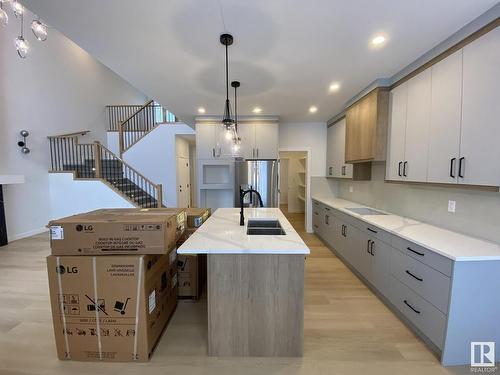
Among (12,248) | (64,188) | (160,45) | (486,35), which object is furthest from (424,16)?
(64,188)

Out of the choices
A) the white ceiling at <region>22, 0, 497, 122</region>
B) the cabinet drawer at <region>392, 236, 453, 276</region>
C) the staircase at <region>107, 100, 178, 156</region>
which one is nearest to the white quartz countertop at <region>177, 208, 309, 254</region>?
the cabinet drawer at <region>392, 236, 453, 276</region>

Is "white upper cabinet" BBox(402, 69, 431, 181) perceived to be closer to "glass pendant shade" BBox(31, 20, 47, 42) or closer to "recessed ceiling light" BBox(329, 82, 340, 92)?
"recessed ceiling light" BBox(329, 82, 340, 92)

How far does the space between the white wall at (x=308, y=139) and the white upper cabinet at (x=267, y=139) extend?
0.66 metres

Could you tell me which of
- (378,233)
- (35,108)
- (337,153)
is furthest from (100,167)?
(378,233)

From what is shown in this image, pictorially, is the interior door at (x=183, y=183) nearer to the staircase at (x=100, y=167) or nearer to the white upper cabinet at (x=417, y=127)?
the staircase at (x=100, y=167)

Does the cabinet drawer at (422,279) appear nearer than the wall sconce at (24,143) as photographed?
Yes

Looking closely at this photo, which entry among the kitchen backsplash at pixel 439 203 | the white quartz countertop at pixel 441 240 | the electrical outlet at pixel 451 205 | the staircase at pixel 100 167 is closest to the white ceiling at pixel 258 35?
the kitchen backsplash at pixel 439 203

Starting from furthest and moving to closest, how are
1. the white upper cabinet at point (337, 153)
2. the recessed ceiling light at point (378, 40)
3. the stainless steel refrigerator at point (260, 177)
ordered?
the stainless steel refrigerator at point (260, 177)
the white upper cabinet at point (337, 153)
the recessed ceiling light at point (378, 40)

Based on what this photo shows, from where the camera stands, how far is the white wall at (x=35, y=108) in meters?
4.48

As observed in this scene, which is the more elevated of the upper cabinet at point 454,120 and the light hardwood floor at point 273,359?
the upper cabinet at point 454,120

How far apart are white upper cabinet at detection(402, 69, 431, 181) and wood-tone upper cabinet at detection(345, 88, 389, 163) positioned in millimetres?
366

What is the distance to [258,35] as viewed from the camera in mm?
1894

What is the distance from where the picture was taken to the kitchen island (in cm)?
164

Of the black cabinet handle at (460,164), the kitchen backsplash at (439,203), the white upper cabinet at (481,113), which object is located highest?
the white upper cabinet at (481,113)
